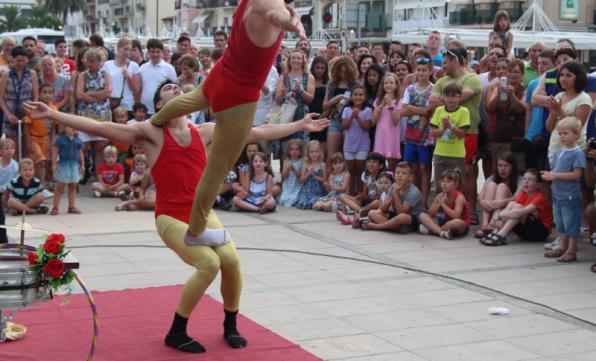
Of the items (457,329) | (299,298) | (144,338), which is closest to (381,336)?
(457,329)

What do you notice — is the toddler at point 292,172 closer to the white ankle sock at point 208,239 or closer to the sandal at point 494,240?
the sandal at point 494,240

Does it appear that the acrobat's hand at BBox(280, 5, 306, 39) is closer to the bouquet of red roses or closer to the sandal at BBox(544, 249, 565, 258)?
the bouquet of red roses

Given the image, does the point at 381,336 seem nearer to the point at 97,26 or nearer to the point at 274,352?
the point at 274,352

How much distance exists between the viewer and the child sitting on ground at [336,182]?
10734 mm

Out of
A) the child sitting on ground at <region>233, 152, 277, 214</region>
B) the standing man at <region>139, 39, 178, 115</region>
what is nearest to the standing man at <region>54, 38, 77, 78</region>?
the standing man at <region>139, 39, 178, 115</region>

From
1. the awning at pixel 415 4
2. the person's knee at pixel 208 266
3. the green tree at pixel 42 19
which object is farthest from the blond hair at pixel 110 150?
the green tree at pixel 42 19

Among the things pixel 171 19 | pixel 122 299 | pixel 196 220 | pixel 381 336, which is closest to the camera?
pixel 196 220

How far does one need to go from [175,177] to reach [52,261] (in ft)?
3.69

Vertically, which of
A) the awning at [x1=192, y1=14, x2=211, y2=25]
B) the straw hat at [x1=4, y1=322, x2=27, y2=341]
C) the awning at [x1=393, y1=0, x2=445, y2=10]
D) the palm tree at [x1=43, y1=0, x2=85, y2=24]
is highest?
the palm tree at [x1=43, y1=0, x2=85, y2=24]

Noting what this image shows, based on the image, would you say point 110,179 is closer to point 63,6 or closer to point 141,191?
point 141,191

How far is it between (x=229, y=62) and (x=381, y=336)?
212 cm

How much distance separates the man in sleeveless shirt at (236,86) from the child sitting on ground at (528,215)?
4.21 meters

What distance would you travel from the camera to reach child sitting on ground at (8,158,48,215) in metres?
10.5

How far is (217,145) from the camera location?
5.21 m
